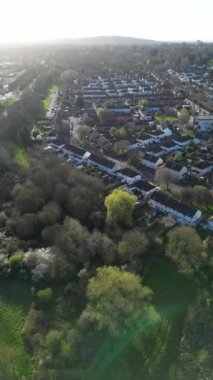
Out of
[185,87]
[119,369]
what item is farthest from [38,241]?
[185,87]

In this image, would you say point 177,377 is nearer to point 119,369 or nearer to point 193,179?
point 119,369

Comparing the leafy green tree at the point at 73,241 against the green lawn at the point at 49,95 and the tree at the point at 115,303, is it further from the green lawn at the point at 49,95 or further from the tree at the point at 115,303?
the green lawn at the point at 49,95

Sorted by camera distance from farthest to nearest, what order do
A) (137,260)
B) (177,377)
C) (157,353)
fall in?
(137,260), (157,353), (177,377)

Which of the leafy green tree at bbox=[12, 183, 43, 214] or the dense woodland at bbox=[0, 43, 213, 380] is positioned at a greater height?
the leafy green tree at bbox=[12, 183, 43, 214]

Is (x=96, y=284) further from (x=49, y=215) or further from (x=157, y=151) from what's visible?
(x=157, y=151)

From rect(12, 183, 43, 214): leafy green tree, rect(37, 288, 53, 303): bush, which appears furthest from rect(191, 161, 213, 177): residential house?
rect(37, 288, 53, 303): bush

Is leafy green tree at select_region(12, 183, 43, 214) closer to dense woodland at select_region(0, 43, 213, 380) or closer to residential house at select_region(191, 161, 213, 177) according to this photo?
dense woodland at select_region(0, 43, 213, 380)
